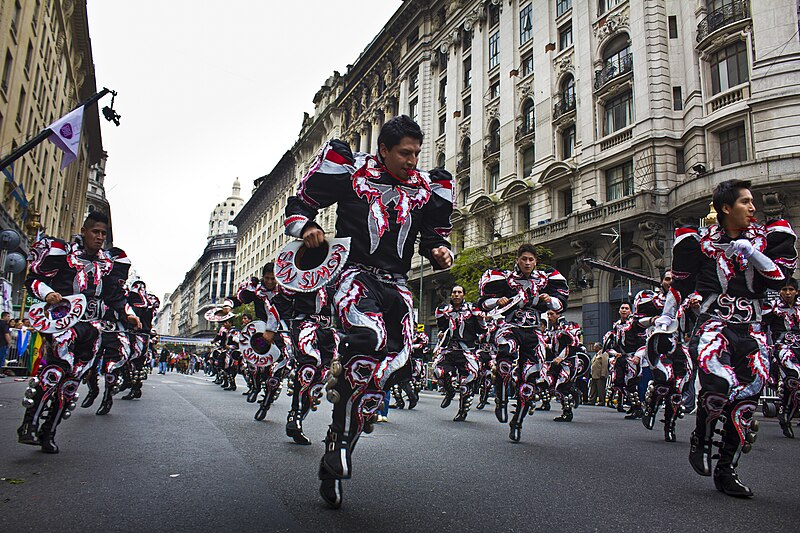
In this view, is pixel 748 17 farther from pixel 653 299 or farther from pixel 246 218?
pixel 246 218

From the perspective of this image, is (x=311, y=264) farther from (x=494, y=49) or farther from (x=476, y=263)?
(x=494, y=49)

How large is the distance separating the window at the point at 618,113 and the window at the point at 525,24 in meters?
8.76

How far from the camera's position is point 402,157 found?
4.08 metres

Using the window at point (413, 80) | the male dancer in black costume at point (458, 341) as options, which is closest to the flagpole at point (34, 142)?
the male dancer in black costume at point (458, 341)

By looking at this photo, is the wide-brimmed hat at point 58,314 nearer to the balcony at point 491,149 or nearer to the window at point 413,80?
the balcony at point 491,149

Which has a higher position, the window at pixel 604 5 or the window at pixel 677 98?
the window at pixel 604 5

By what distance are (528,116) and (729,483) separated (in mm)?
33530

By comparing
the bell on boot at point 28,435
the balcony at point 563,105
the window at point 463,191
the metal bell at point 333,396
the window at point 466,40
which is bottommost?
the bell on boot at point 28,435

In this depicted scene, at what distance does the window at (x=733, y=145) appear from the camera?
23906 millimetres

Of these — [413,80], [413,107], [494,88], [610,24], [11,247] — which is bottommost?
[11,247]

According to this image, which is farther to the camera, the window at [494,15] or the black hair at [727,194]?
the window at [494,15]

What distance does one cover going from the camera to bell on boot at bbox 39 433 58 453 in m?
4.96

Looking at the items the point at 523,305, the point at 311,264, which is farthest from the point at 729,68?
the point at 311,264

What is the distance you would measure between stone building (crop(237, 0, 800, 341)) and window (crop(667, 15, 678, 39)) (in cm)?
4
